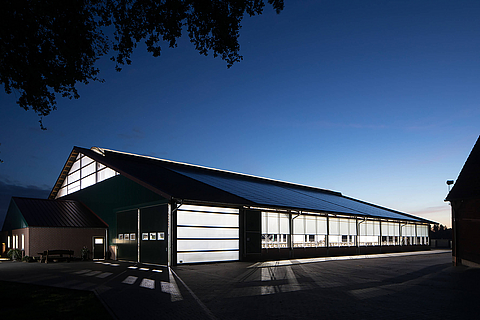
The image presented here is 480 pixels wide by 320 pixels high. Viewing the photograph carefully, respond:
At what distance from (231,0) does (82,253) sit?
23026 millimetres

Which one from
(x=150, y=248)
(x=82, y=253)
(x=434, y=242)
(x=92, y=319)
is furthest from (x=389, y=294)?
(x=434, y=242)

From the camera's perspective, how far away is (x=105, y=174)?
3012 cm

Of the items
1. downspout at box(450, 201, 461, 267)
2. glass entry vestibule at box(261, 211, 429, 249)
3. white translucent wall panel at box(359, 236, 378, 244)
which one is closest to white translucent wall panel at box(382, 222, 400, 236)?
glass entry vestibule at box(261, 211, 429, 249)

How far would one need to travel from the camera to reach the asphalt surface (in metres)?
9.73

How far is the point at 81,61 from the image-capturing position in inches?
573

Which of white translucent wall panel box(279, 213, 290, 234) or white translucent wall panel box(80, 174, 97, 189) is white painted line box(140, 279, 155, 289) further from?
white translucent wall panel box(80, 174, 97, 189)

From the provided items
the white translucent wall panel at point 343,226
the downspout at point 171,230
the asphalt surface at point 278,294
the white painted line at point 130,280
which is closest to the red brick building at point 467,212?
the asphalt surface at point 278,294

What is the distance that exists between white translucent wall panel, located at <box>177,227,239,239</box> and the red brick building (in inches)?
532

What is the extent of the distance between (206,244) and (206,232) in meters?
0.72

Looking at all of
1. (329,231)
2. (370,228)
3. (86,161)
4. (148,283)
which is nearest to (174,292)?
(148,283)

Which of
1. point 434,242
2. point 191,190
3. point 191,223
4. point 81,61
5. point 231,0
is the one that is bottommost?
point 434,242

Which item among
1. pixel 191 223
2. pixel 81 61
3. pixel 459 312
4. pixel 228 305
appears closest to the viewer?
pixel 459 312

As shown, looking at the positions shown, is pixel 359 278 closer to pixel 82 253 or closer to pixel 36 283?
pixel 36 283

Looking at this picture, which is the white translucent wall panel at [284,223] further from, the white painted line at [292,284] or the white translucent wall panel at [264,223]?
the white painted line at [292,284]
